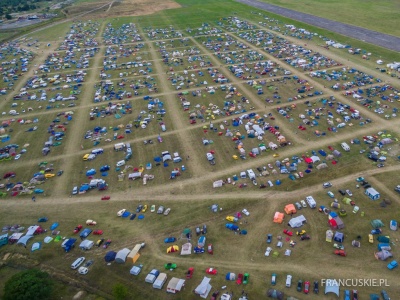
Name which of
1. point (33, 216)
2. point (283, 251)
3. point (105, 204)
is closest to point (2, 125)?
point (33, 216)

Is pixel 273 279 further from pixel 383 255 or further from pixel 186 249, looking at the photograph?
pixel 383 255

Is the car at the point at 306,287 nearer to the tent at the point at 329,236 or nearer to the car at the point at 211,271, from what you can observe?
the tent at the point at 329,236

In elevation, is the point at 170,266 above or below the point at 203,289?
below

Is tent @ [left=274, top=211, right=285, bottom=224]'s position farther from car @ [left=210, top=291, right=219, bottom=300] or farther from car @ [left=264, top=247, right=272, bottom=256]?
car @ [left=210, top=291, right=219, bottom=300]

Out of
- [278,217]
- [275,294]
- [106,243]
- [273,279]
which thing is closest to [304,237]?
[278,217]

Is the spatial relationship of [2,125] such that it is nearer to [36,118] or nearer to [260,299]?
[36,118]

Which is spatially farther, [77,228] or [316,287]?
[77,228]

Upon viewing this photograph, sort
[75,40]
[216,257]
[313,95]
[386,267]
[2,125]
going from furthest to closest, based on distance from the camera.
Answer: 1. [75,40]
2. [313,95]
3. [2,125]
4. [216,257]
5. [386,267]
